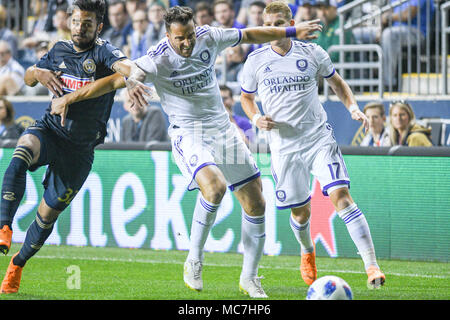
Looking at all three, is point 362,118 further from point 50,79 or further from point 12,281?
point 12,281

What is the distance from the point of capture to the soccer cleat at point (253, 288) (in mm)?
7406

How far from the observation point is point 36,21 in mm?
16297

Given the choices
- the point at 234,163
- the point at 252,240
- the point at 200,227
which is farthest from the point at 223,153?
the point at 252,240

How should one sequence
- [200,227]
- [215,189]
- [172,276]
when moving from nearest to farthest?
1. [215,189]
2. [200,227]
3. [172,276]

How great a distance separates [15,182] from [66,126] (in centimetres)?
81

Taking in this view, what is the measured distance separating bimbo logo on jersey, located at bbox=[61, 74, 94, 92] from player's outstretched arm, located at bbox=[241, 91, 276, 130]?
171 centimetres

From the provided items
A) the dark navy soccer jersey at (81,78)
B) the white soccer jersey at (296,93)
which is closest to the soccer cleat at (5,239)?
the dark navy soccer jersey at (81,78)

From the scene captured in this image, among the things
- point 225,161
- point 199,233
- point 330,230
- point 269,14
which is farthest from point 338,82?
point 330,230

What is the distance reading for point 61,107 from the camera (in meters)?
7.41

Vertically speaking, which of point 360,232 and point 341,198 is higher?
point 341,198

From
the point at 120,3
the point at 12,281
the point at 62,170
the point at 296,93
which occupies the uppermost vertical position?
the point at 120,3

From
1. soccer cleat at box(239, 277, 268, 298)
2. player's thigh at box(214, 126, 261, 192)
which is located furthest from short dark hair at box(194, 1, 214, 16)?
soccer cleat at box(239, 277, 268, 298)

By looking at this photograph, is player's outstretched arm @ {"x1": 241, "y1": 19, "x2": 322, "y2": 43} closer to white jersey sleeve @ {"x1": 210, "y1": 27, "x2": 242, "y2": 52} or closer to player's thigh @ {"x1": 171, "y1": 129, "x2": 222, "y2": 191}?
white jersey sleeve @ {"x1": 210, "y1": 27, "x2": 242, "y2": 52}

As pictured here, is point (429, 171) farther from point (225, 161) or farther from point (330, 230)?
point (225, 161)
